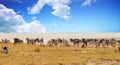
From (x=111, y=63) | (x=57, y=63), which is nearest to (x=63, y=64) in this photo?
(x=57, y=63)

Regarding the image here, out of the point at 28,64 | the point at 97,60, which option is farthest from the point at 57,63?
the point at 97,60

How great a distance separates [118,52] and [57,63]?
526 inches

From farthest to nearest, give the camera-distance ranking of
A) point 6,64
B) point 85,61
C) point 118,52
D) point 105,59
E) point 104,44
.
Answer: point 104,44 → point 118,52 → point 105,59 → point 85,61 → point 6,64

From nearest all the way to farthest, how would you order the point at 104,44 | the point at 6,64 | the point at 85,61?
the point at 6,64 → the point at 85,61 → the point at 104,44

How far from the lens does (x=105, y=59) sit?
31969 millimetres

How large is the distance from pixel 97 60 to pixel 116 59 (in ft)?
7.08

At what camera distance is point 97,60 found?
31047 mm

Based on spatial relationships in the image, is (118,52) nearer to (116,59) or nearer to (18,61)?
(116,59)

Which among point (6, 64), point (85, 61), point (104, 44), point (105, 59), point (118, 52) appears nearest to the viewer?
point (6, 64)

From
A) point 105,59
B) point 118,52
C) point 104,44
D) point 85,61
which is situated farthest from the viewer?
point 104,44

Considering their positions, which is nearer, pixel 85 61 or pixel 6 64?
pixel 6 64

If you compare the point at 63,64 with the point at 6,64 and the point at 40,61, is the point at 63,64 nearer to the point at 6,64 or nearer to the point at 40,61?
the point at 40,61

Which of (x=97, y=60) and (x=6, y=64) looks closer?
(x=6, y=64)

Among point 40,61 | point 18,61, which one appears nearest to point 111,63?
point 40,61
